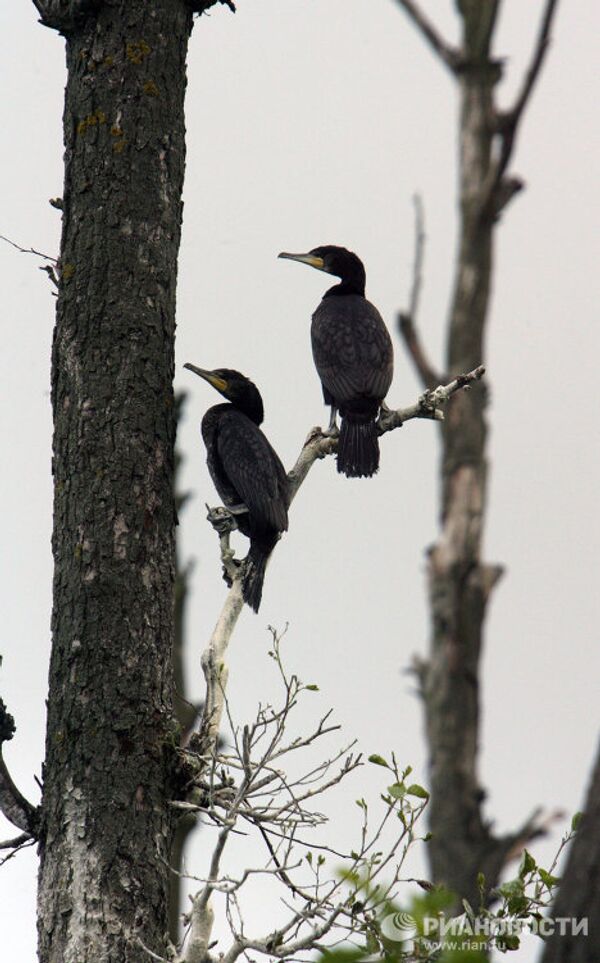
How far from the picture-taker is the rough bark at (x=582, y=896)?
91.1 inches

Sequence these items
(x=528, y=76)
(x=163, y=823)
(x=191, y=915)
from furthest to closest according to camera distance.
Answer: (x=528, y=76), (x=163, y=823), (x=191, y=915)

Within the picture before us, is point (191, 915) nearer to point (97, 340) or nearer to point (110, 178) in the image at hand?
point (97, 340)

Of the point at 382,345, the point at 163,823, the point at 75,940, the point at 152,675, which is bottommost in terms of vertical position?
the point at 75,940

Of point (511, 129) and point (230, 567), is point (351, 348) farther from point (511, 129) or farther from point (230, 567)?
point (511, 129)

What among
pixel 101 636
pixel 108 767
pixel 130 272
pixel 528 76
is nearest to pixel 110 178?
pixel 130 272

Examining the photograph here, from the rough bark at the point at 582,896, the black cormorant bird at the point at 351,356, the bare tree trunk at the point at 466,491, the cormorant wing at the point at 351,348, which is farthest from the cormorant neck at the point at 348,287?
the rough bark at the point at 582,896

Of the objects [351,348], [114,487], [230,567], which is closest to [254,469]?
[230,567]

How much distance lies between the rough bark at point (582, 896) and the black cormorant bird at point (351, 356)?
4542 millimetres

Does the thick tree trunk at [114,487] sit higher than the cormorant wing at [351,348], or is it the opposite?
the cormorant wing at [351,348]

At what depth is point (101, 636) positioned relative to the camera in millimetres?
4699

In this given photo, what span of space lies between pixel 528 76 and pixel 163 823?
7627mm

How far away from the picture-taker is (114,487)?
4.84 meters

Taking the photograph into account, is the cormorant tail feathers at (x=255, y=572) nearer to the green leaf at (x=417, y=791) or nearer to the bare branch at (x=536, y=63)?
the green leaf at (x=417, y=791)

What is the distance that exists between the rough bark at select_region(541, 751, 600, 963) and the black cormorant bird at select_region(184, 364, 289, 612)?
340cm
